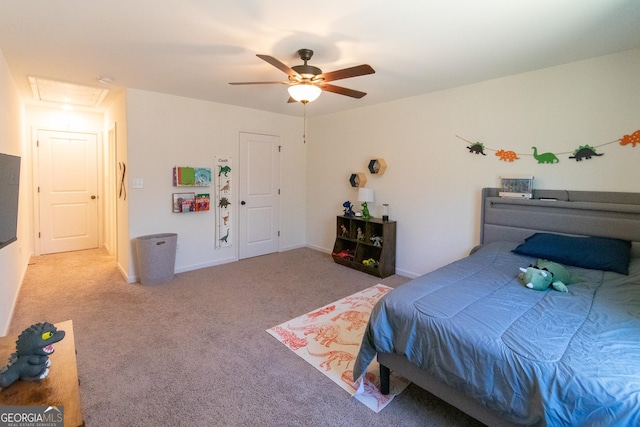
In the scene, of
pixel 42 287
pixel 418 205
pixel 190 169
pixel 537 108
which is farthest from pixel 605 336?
pixel 42 287

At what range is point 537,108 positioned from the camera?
10.1ft

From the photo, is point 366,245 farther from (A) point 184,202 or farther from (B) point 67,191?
(B) point 67,191

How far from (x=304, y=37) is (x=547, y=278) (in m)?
2.44

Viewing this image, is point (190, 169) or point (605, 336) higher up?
point (190, 169)

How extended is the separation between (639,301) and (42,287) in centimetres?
549

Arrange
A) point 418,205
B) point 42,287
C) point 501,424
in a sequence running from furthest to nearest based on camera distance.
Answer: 1. point 418,205
2. point 42,287
3. point 501,424

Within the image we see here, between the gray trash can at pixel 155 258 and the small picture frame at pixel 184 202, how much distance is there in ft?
1.43

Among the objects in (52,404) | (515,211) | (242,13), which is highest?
(242,13)

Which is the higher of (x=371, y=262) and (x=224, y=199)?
(x=224, y=199)

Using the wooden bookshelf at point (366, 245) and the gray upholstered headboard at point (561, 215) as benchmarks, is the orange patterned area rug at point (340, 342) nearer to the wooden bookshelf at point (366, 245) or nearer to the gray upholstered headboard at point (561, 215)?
the wooden bookshelf at point (366, 245)

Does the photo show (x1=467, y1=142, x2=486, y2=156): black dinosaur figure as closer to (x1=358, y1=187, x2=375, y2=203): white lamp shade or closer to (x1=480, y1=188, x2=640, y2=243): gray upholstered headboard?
(x1=480, y1=188, x2=640, y2=243): gray upholstered headboard

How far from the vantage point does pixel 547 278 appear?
213 cm

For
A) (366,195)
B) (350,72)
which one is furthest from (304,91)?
(366,195)

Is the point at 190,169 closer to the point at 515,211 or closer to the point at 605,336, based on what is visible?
the point at 515,211
